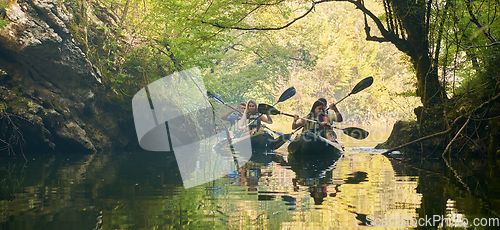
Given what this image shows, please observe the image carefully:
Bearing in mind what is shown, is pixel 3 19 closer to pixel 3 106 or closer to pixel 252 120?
pixel 3 106

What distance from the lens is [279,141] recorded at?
10.4 meters

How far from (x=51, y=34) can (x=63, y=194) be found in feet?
22.0

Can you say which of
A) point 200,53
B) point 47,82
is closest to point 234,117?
point 200,53

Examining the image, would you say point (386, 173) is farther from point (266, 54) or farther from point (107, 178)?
point (266, 54)

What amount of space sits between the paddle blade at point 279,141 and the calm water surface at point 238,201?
4580mm

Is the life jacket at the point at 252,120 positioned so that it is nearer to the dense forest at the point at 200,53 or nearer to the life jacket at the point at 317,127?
the life jacket at the point at 317,127

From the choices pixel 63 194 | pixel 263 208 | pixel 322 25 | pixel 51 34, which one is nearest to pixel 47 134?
pixel 51 34

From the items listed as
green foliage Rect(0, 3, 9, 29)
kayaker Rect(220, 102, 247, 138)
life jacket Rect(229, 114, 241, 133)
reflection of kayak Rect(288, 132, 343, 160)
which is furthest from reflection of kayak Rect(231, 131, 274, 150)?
Result: green foliage Rect(0, 3, 9, 29)

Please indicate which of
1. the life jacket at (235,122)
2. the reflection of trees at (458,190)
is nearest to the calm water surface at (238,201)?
the reflection of trees at (458,190)

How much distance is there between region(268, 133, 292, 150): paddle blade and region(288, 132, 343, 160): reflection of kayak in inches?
61.5

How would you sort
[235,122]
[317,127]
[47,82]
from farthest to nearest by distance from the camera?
[235,122], [317,127], [47,82]

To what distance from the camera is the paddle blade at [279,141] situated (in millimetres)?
10344

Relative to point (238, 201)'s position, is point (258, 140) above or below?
above

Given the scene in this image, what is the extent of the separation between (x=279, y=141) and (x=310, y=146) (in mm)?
2082
